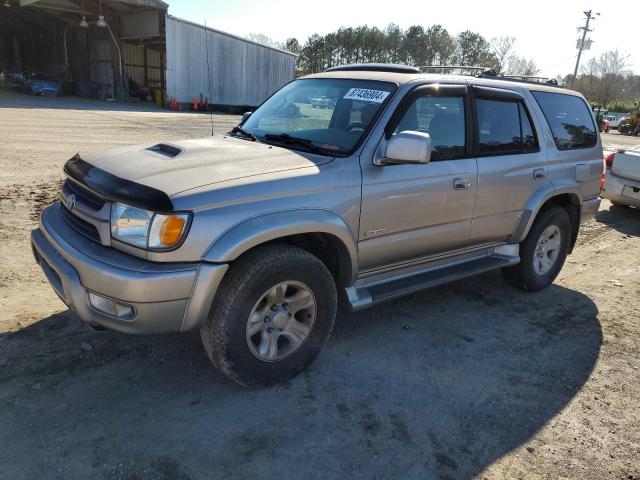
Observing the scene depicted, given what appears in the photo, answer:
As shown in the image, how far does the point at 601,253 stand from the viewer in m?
6.63

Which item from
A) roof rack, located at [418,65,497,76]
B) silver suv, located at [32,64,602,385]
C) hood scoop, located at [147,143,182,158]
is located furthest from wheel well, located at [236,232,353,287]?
roof rack, located at [418,65,497,76]

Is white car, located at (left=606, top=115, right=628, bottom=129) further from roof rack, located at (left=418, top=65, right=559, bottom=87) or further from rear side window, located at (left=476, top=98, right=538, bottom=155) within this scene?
rear side window, located at (left=476, top=98, right=538, bottom=155)

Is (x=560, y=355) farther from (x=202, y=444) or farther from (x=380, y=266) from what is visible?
(x=202, y=444)

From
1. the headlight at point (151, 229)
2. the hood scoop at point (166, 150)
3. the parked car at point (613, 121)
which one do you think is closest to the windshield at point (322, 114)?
the hood scoop at point (166, 150)

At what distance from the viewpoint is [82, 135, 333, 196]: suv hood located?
2.82m

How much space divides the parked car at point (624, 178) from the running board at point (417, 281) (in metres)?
5.04

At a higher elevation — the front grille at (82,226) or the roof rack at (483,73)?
the roof rack at (483,73)

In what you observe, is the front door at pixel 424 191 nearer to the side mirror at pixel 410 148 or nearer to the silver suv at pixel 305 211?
the silver suv at pixel 305 211

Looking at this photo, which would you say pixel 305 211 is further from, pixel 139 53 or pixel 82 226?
pixel 139 53

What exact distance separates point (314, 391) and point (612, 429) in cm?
184

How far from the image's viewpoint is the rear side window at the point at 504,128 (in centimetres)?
415

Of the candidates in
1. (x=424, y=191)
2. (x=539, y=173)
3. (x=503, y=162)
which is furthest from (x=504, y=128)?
(x=424, y=191)

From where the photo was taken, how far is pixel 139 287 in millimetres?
2557

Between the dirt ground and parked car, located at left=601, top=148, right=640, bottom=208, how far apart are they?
437 cm
